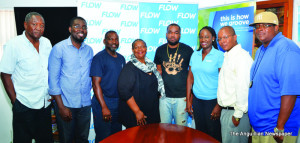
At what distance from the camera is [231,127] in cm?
217

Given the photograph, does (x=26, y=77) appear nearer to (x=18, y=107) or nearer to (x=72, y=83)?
(x=18, y=107)

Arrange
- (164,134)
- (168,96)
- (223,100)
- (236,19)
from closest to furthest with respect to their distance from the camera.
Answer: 1. (164,134)
2. (223,100)
3. (168,96)
4. (236,19)

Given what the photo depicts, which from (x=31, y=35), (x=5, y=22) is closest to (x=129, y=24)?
(x=31, y=35)

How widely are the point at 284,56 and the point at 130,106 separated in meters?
1.65

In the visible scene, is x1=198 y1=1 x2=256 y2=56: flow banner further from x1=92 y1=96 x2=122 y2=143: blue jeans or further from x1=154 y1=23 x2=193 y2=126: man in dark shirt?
x1=92 y1=96 x2=122 y2=143: blue jeans

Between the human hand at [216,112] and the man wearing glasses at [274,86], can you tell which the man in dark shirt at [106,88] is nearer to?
the human hand at [216,112]

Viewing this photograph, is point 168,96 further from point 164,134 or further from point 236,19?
point 236,19

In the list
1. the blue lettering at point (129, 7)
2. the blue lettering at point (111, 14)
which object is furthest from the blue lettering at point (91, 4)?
the blue lettering at point (129, 7)

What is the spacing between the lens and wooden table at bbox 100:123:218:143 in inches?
67.1

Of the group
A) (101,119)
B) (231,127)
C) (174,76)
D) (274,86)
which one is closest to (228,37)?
(274,86)

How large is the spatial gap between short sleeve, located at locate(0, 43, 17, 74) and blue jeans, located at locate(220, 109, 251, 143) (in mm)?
2676

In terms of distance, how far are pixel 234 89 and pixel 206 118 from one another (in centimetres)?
68

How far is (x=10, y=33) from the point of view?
13.4 ft

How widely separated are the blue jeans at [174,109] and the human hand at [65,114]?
138 centimetres
